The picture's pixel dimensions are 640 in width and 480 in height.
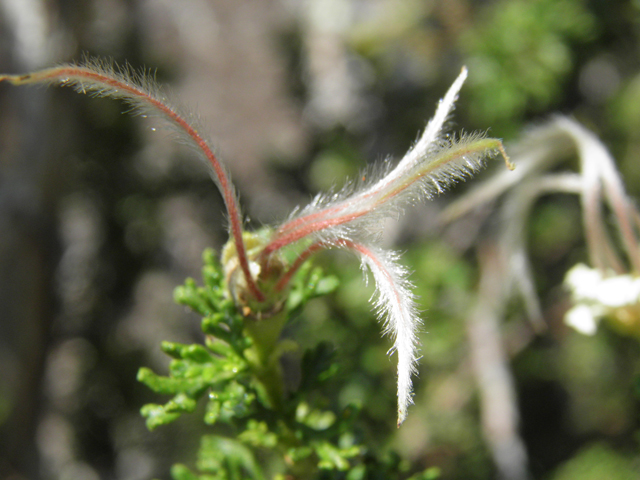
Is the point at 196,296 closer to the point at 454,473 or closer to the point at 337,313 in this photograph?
the point at 337,313

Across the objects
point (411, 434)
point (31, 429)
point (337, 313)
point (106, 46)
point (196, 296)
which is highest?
point (106, 46)

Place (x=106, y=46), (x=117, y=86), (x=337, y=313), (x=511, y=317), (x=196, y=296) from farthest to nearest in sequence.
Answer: (x=106, y=46)
(x=511, y=317)
(x=337, y=313)
(x=196, y=296)
(x=117, y=86)

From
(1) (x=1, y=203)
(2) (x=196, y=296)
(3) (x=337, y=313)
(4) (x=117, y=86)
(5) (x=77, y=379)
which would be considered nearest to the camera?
(4) (x=117, y=86)

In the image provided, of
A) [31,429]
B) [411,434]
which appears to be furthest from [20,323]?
[411,434]

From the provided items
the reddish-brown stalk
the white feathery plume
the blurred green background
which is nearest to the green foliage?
the blurred green background

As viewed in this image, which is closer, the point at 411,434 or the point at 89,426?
the point at 411,434

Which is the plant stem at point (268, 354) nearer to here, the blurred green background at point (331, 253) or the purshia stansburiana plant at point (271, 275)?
the purshia stansburiana plant at point (271, 275)

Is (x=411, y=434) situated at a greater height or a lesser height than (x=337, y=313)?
lesser
